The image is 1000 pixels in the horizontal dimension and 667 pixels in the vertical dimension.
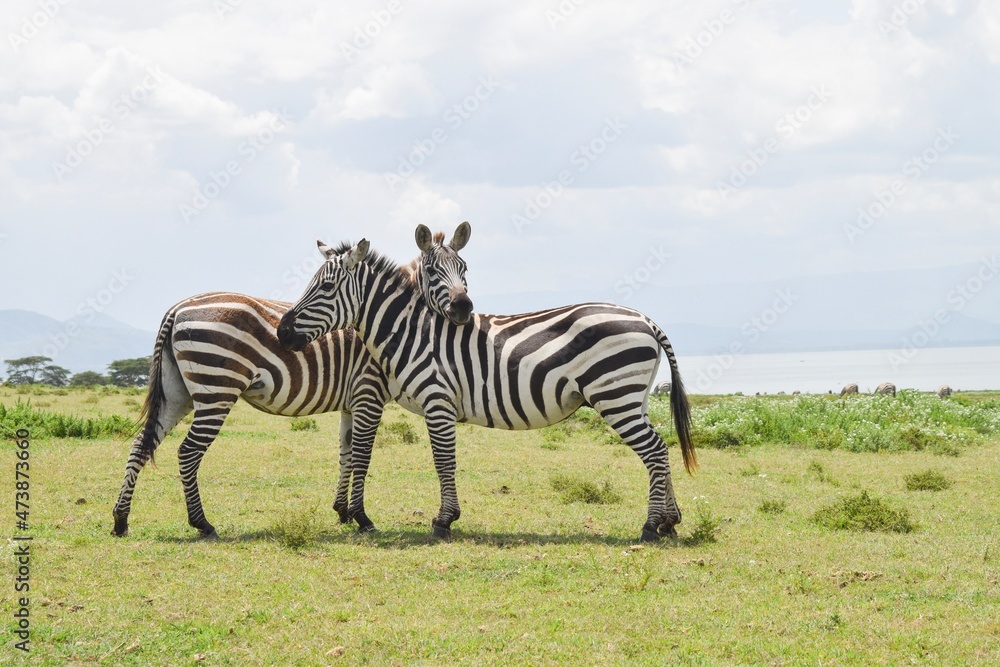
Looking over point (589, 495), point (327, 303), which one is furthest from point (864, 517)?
point (327, 303)

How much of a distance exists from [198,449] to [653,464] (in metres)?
4.64

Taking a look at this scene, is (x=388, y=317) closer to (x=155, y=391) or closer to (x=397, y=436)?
(x=155, y=391)

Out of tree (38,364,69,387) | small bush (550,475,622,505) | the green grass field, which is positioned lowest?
the green grass field

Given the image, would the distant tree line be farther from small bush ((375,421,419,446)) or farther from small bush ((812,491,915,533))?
small bush ((812,491,915,533))

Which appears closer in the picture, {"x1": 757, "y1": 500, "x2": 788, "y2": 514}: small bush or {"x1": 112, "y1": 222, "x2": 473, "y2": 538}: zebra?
{"x1": 112, "y1": 222, "x2": 473, "y2": 538}: zebra

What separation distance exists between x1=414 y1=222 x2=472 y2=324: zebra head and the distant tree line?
65487 mm

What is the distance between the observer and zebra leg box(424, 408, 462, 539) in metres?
9.45

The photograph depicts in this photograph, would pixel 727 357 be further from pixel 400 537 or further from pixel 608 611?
pixel 608 611

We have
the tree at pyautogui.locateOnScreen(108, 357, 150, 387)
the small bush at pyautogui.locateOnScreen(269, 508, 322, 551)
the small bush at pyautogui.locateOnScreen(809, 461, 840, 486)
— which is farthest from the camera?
the tree at pyautogui.locateOnScreen(108, 357, 150, 387)

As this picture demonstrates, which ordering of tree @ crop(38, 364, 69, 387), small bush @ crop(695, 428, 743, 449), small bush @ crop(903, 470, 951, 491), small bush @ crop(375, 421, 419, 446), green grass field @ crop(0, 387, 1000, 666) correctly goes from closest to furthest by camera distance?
green grass field @ crop(0, 387, 1000, 666), small bush @ crop(903, 470, 951, 491), small bush @ crop(375, 421, 419, 446), small bush @ crop(695, 428, 743, 449), tree @ crop(38, 364, 69, 387)

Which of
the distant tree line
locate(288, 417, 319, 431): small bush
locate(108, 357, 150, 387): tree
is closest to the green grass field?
locate(288, 417, 319, 431): small bush

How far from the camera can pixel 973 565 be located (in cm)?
821

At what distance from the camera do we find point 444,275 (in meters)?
9.58

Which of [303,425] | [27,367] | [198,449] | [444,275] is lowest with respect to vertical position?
[198,449]
